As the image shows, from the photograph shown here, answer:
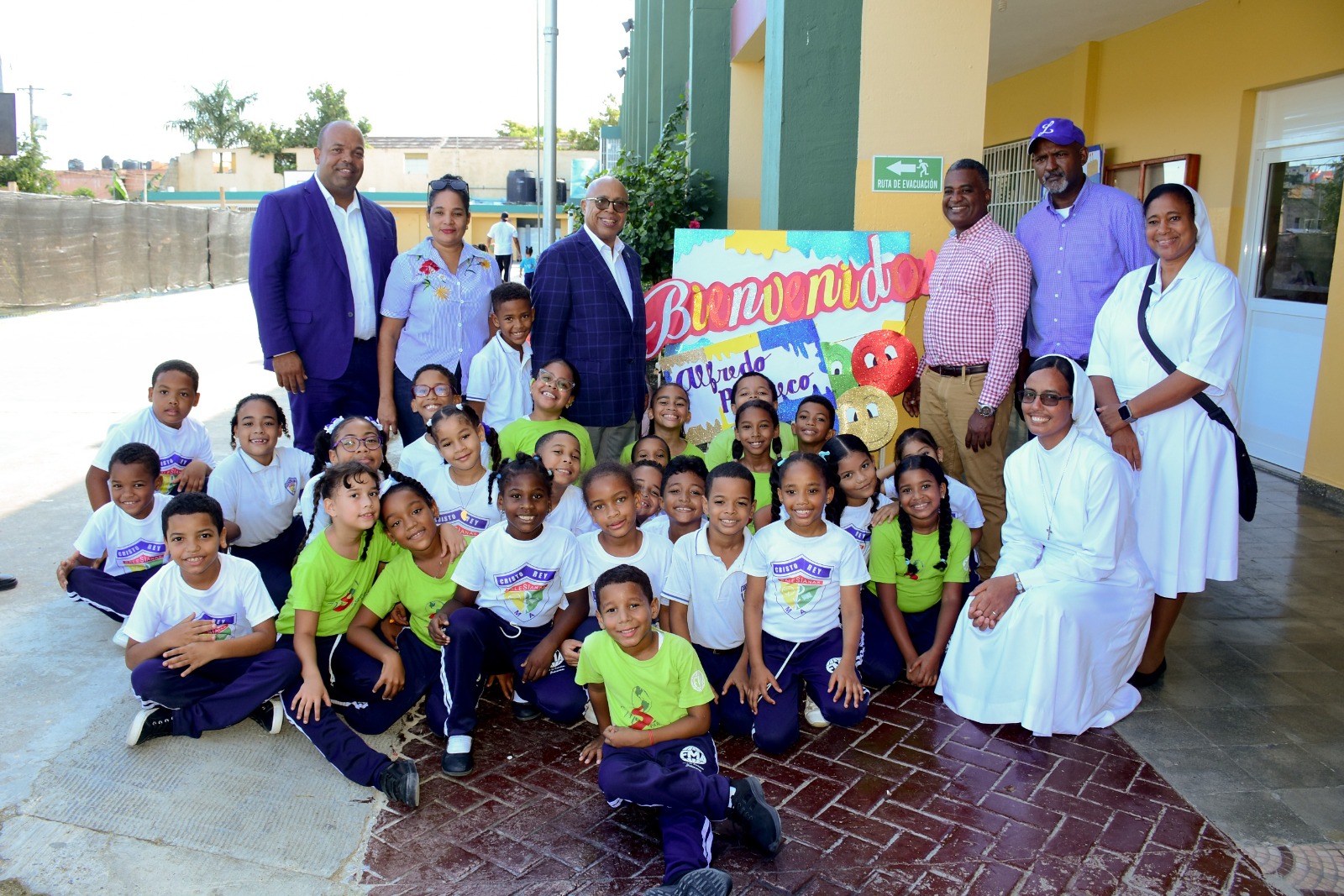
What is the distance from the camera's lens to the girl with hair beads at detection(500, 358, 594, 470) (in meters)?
4.64

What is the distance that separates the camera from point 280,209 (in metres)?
4.71

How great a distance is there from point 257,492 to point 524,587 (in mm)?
1515

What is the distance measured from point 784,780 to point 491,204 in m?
39.5

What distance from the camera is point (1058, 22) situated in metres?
8.84

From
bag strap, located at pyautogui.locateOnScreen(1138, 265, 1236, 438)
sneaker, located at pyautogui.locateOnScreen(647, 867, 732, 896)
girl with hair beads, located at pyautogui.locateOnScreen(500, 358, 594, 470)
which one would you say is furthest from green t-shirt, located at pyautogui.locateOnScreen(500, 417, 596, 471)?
bag strap, located at pyautogui.locateOnScreen(1138, 265, 1236, 438)

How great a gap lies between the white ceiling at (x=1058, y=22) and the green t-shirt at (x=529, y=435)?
5.01m

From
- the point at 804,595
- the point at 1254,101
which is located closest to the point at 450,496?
the point at 804,595

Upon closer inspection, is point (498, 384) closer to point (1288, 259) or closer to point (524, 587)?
point (524, 587)

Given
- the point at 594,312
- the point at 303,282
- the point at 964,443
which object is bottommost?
the point at 964,443

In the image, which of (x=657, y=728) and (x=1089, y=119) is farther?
(x=1089, y=119)

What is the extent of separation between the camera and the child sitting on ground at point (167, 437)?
4.59 metres

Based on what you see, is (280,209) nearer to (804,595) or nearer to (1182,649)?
(804,595)

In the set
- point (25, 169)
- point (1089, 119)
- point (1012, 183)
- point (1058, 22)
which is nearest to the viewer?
point (1058, 22)

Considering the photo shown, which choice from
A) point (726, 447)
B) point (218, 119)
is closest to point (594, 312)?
point (726, 447)
